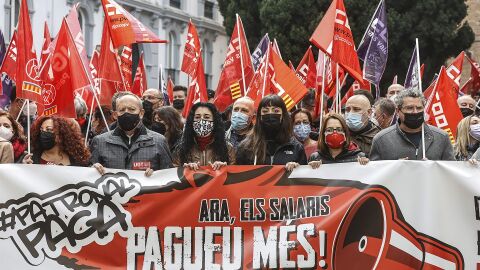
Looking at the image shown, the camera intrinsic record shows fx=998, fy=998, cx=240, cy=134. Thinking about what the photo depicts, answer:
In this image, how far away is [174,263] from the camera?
6.75 metres

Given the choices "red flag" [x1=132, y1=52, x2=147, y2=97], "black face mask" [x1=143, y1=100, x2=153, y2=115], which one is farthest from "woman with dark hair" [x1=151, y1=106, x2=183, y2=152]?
"red flag" [x1=132, y1=52, x2=147, y2=97]

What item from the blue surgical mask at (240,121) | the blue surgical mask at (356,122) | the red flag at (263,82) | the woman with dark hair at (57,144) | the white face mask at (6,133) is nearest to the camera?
the woman with dark hair at (57,144)

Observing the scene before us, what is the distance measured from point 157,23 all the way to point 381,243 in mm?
30584

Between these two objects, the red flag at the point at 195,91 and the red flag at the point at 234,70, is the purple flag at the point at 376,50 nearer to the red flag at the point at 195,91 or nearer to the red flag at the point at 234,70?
the red flag at the point at 234,70

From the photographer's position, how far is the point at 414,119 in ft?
23.3

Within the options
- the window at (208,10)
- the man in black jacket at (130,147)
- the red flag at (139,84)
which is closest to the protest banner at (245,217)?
the man in black jacket at (130,147)

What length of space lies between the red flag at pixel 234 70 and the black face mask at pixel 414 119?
5.22m

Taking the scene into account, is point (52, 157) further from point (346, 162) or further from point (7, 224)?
point (346, 162)

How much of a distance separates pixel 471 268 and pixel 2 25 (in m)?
22.2

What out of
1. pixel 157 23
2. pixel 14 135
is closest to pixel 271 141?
pixel 14 135

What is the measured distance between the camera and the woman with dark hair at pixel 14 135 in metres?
7.70

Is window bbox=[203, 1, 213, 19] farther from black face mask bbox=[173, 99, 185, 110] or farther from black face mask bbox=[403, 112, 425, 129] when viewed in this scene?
black face mask bbox=[403, 112, 425, 129]

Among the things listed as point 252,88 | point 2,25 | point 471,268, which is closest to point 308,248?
point 471,268

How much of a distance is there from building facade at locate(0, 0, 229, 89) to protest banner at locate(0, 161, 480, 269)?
1990 centimetres
